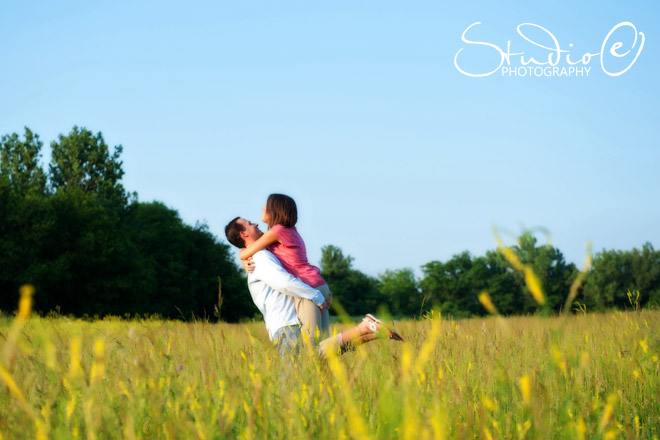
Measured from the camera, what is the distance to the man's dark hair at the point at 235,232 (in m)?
5.49

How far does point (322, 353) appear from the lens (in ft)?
12.8

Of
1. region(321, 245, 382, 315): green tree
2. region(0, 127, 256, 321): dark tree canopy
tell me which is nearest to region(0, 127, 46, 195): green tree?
region(0, 127, 256, 321): dark tree canopy

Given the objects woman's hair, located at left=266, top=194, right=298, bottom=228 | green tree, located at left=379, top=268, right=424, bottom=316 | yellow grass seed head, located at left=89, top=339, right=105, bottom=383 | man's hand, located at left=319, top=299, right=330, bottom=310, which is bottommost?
green tree, located at left=379, top=268, right=424, bottom=316

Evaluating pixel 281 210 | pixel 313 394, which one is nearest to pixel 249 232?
pixel 281 210

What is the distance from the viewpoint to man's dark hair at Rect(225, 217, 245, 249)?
549 cm

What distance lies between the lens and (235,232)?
551cm

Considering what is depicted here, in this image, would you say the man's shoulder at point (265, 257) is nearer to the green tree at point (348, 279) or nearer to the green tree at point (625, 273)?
the green tree at point (625, 273)

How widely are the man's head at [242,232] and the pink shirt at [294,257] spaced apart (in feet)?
1.08

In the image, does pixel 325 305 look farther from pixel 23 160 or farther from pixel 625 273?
pixel 625 273

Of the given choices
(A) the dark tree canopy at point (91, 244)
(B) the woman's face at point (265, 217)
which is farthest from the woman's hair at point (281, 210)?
(A) the dark tree canopy at point (91, 244)

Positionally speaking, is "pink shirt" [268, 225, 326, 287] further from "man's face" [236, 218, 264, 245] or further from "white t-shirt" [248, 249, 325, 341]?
"man's face" [236, 218, 264, 245]

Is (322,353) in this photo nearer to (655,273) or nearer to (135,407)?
(135,407)

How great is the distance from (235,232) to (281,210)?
28.0 inches

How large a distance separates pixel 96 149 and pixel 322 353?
46473 mm
